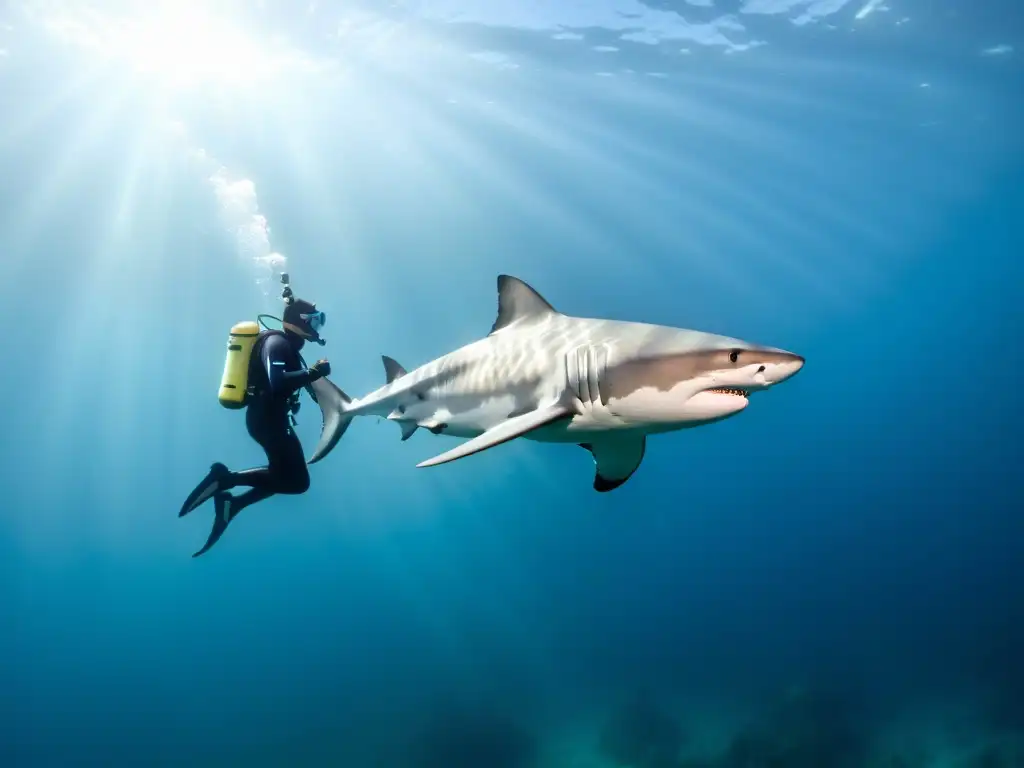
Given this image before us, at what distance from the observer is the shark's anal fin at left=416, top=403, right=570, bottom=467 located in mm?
3107

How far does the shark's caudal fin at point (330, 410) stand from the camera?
722 cm

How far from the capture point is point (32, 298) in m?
47.4

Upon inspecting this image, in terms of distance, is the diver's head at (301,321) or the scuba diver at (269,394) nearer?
the scuba diver at (269,394)

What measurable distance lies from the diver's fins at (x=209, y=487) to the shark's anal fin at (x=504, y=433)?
19.2 ft

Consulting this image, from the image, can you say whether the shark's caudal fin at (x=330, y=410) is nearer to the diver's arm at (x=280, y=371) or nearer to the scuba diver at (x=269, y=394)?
the scuba diver at (x=269, y=394)

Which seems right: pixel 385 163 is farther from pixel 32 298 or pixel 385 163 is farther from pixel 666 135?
pixel 32 298

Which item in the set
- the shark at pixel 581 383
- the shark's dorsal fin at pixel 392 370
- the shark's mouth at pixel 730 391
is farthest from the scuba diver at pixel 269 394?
the shark's mouth at pixel 730 391

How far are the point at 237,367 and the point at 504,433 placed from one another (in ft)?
16.1

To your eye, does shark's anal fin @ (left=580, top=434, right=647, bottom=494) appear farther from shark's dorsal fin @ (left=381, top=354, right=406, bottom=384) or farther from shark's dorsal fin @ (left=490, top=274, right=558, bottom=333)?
shark's dorsal fin @ (left=381, top=354, right=406, bottom=384)

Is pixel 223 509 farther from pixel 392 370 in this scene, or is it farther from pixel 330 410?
pixel 392 370

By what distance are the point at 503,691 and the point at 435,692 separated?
2.79 metres

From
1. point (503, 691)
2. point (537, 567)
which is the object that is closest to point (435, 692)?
point (503, 691)

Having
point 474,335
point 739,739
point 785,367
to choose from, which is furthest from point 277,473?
point 474,335

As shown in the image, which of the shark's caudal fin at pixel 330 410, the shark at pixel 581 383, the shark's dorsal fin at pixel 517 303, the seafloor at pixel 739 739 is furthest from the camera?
the seafloor at pixel 739 739
